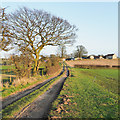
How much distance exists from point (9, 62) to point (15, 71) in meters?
1.30

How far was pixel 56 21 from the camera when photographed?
54.3 ft

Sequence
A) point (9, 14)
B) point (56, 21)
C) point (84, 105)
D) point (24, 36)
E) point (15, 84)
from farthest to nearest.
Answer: point (56, 21)
point (24, 36)
point (9, 14)
point (15, 84)
point (84, 105)

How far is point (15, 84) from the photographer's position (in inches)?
354

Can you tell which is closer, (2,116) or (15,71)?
(2,116)

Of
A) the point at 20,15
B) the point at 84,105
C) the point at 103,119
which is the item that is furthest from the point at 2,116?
the point at 20,15

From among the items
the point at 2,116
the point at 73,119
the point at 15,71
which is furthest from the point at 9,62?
the point at 73,119

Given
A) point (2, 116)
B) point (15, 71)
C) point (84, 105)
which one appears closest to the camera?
point (2, 116)

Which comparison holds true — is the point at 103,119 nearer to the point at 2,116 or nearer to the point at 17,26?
the point at 2,116

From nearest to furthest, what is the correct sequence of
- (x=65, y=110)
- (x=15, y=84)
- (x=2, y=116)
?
(x=2, y=116)
(x=65, y=110)
(x=15, y=84)

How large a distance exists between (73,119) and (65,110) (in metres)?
0.64

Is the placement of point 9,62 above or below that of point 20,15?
below

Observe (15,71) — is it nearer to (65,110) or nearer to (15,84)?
(15,84)

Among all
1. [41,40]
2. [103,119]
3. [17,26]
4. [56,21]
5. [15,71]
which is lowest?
[103,119]

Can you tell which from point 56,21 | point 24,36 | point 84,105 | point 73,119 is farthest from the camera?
point 56,21
